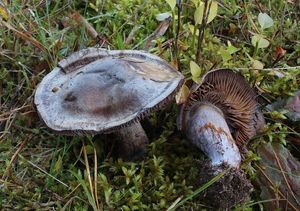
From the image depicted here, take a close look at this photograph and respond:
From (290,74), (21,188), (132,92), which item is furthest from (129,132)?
(290,74)

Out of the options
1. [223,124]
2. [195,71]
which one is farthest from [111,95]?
[223,124]

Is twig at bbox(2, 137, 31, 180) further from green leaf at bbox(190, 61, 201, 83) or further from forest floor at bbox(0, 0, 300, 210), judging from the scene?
green leaf at bbox(190, 61, 201, 83)

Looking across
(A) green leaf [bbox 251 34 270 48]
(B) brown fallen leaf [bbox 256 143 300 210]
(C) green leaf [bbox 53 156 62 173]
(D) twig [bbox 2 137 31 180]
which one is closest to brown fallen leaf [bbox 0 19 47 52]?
(D) twig [bbox 2 137 31 180]

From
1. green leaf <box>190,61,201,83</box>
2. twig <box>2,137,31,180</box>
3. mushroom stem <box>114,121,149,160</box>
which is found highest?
green leaf <box>190,61,201,83</box>

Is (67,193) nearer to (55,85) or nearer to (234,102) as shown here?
(55,85)

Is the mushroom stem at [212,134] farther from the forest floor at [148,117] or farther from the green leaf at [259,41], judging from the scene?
the green leaf at [259,41]

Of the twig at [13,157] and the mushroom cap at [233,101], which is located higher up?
the mushroom cap at [233,101]

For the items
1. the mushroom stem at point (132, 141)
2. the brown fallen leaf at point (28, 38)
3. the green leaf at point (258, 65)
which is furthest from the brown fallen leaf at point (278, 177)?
the brown fallen leaf at point (28, 38)
